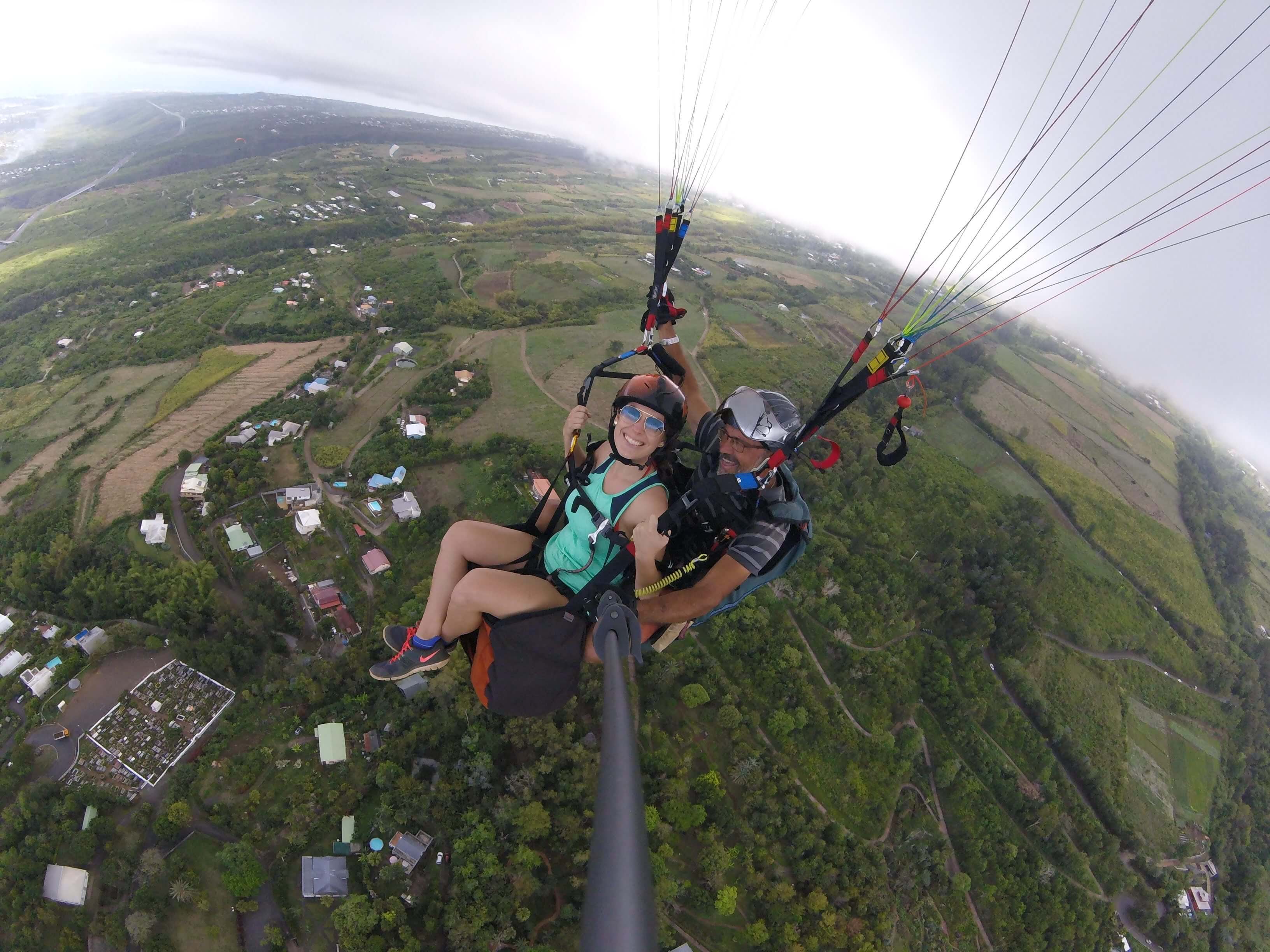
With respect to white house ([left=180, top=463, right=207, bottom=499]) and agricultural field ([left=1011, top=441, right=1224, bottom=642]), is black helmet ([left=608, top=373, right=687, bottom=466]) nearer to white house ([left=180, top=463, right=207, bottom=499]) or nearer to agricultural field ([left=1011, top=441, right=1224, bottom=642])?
white house ([left=180, top=463, right=207, bottom=499])

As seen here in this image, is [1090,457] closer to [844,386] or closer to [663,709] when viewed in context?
[663,709]

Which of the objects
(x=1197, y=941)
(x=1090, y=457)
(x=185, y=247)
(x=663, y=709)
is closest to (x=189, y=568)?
(x=663, y=709)

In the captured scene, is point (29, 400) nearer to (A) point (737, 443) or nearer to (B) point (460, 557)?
(B) point (460, 557)

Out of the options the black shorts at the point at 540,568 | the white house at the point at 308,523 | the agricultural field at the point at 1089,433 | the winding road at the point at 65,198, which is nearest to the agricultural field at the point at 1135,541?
the agricultural field at the point at 1089,433

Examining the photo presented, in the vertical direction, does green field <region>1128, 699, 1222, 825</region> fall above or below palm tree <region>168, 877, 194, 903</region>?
above

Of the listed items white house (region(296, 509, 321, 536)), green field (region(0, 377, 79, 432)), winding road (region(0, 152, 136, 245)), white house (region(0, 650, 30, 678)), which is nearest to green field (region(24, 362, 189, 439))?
green field (region(0, 377, 79, 432))

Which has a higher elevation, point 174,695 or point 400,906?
point 400,906

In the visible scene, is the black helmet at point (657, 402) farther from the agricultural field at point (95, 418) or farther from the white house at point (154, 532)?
the agricultural field at point (95, 418)
